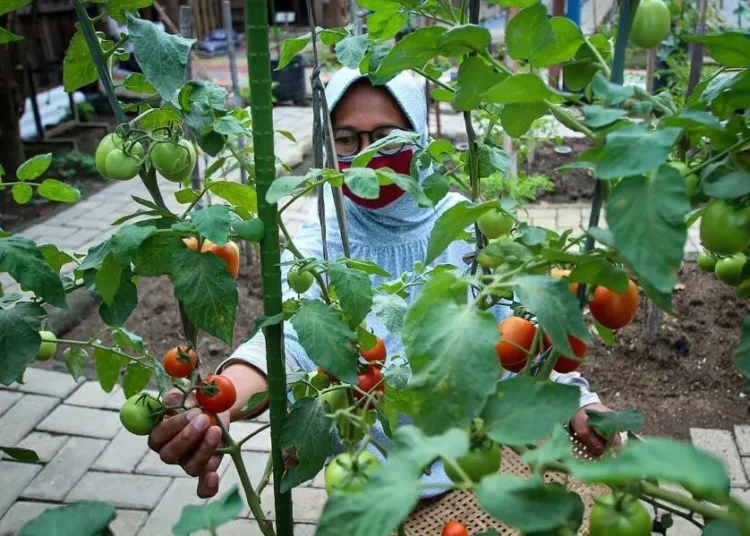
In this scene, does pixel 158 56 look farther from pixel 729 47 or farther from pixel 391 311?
pixel 729 47

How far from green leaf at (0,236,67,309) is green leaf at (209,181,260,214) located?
0.23 meters

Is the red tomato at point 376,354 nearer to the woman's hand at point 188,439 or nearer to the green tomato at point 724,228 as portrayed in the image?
the woman's hand at point 188,439

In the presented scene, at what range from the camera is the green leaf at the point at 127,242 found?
0.81 meters

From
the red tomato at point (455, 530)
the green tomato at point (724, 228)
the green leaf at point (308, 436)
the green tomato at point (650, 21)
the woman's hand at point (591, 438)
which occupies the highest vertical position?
the green tomato at point (650, 21)

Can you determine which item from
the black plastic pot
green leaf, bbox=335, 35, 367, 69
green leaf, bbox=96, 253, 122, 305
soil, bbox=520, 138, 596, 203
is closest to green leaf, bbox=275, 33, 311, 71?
green leaf, bbox=335, 35, 367, 69

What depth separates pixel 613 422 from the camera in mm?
829

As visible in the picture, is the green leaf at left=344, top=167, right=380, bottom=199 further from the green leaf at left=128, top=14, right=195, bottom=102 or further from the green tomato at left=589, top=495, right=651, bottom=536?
the green tomato at left=589, top=495, right=651, bottom=536

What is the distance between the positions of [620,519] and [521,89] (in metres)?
0.35

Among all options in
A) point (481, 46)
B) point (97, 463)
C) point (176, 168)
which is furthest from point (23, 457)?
point (97, 463)

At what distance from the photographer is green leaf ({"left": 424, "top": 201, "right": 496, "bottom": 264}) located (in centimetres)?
77

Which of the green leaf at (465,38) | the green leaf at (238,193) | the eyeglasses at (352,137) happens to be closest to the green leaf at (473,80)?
the green leaf at (465,38)

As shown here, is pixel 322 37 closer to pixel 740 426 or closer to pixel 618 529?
pixel 618 529

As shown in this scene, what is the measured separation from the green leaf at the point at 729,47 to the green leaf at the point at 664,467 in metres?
0.39

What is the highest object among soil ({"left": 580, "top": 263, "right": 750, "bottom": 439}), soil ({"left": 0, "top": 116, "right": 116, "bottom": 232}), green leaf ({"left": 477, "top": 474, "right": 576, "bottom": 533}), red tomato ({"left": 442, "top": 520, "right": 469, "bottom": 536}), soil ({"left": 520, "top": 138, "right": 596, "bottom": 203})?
green leaf ({"left": 477, "top": 474, "right": 576, "bottom": 533})
